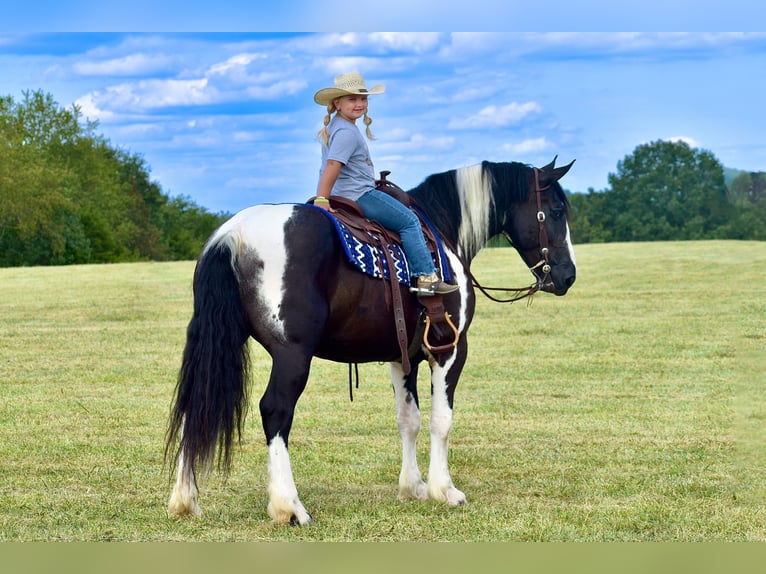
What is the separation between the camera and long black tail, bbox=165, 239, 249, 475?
569cm

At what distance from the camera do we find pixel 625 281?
25.7 m

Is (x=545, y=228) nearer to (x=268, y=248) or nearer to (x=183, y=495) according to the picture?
(x=268, y=248)

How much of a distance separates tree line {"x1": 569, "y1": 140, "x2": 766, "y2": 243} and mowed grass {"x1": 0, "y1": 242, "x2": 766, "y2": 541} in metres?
21.7

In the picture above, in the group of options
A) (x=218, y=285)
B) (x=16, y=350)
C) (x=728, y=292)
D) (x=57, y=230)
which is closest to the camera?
(x=218, y=285)

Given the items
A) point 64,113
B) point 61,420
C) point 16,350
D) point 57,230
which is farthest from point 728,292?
point 64,113

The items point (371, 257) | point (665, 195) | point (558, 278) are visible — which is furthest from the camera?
point (665, 195)

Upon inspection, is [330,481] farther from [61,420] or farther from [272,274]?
[61,420]

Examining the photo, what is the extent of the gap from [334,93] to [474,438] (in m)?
3.97

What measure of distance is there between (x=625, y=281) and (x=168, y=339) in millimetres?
13214

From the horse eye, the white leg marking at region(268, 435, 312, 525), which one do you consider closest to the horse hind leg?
the white leg marking at region(268, 435, 312, 525)

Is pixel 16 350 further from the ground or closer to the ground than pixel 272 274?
closer to the ground

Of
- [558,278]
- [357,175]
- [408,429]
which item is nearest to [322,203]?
[357,175]

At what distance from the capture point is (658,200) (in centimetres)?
4416

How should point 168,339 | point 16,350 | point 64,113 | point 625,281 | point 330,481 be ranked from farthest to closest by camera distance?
point 64,113 → point 625,281 → point 168,339 → point 16,350 → point 330,481
